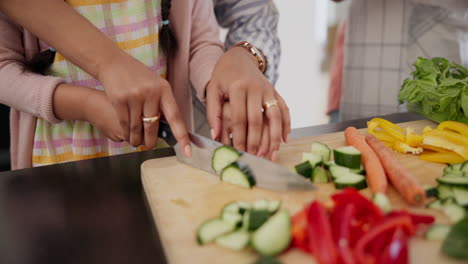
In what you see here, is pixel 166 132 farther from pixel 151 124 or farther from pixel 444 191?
pixel 444 191

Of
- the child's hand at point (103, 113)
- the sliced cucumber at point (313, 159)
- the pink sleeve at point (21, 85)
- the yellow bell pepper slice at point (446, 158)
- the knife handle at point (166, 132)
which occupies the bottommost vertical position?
the yellow bell pepper slice at point (446, 158)

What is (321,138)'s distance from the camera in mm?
1532

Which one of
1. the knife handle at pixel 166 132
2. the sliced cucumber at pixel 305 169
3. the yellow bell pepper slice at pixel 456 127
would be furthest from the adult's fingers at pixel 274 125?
the yellow bell pepper slice at pixel 456 127

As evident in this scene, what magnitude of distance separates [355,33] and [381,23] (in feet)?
0.60

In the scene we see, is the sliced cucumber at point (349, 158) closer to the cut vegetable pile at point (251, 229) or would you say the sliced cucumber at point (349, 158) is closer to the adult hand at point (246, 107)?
the adult hand at point (246, 107)

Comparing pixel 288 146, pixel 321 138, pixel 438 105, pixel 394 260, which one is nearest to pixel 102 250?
pixel 394 260

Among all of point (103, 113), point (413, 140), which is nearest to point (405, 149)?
point (413, 140)

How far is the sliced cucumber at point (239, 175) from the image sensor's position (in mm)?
1133

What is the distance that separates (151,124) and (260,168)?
37cm

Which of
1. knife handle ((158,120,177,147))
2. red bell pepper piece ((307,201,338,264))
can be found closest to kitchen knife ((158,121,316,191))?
knife handle ((158,120,177,147))

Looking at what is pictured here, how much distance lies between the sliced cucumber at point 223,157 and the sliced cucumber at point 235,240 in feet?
1.03

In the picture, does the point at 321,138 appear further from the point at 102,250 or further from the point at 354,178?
the point at 102,250

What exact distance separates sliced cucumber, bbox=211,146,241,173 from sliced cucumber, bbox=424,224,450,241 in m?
0.54

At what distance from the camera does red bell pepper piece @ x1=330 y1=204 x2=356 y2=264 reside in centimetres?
76
